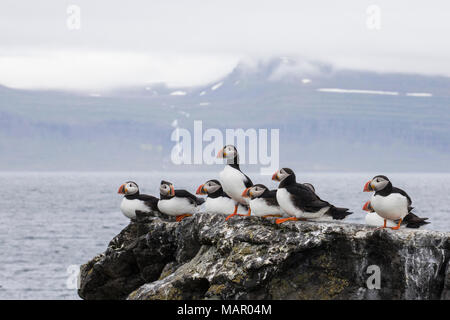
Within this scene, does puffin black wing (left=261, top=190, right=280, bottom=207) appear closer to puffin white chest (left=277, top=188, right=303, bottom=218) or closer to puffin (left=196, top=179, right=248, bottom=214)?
puffin white chest (left=277, top=188, right=303, bottom=218)

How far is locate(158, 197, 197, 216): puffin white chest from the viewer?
15.9m

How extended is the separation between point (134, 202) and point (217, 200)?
2.79m

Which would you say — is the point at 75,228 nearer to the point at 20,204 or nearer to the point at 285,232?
the point at 20,204

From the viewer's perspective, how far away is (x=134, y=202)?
16891 mm

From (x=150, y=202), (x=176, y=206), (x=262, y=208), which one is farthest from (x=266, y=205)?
(x=150, y=202)

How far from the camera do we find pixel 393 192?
12750 mm

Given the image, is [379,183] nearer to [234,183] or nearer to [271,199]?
[271,199]

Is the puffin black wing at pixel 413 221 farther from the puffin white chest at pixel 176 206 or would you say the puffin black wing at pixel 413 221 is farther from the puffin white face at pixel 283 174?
the puffin white chest at pixel 176 206

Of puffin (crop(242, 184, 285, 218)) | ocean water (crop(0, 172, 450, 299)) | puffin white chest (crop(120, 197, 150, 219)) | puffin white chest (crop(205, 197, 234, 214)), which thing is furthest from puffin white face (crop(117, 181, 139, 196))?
ocean water (crop(0, 172, 450, 299))

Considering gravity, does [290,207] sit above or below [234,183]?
below

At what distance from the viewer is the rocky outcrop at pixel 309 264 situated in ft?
38.9
